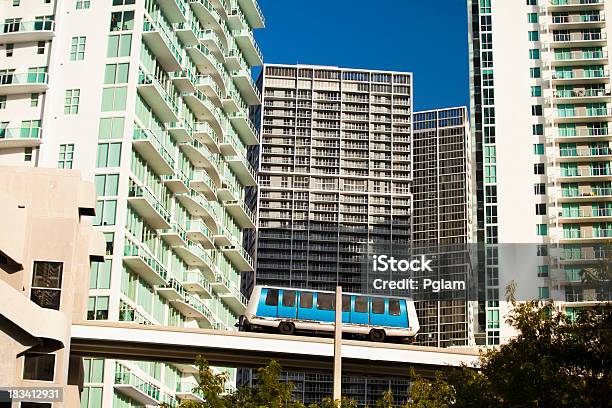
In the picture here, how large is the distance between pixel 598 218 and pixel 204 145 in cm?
3761

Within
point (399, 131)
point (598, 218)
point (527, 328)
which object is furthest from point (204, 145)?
point (399, 131)

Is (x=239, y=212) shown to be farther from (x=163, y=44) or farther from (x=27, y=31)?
(x=27, y=31)

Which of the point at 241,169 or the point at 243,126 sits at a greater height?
the point at 243,126

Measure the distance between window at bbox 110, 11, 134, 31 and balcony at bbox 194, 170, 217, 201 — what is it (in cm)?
1478

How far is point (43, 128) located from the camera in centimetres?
8094

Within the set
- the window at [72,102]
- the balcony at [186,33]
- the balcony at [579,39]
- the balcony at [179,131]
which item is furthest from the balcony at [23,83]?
the balcony at [579,39]

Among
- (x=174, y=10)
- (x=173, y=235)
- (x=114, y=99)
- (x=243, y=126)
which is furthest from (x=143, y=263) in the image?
(x=243, y=126)

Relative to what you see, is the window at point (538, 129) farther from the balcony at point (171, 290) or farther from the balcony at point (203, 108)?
the balcony at point (171, 290)

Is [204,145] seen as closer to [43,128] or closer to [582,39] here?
[43,128]

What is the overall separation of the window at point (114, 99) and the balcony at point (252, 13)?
27221mm

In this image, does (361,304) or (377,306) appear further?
(361,304)

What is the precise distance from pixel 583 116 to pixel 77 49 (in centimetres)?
5063

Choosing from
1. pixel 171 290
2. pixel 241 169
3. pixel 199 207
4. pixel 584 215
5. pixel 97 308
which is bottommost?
pixel 97 308

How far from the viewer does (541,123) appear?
111m
